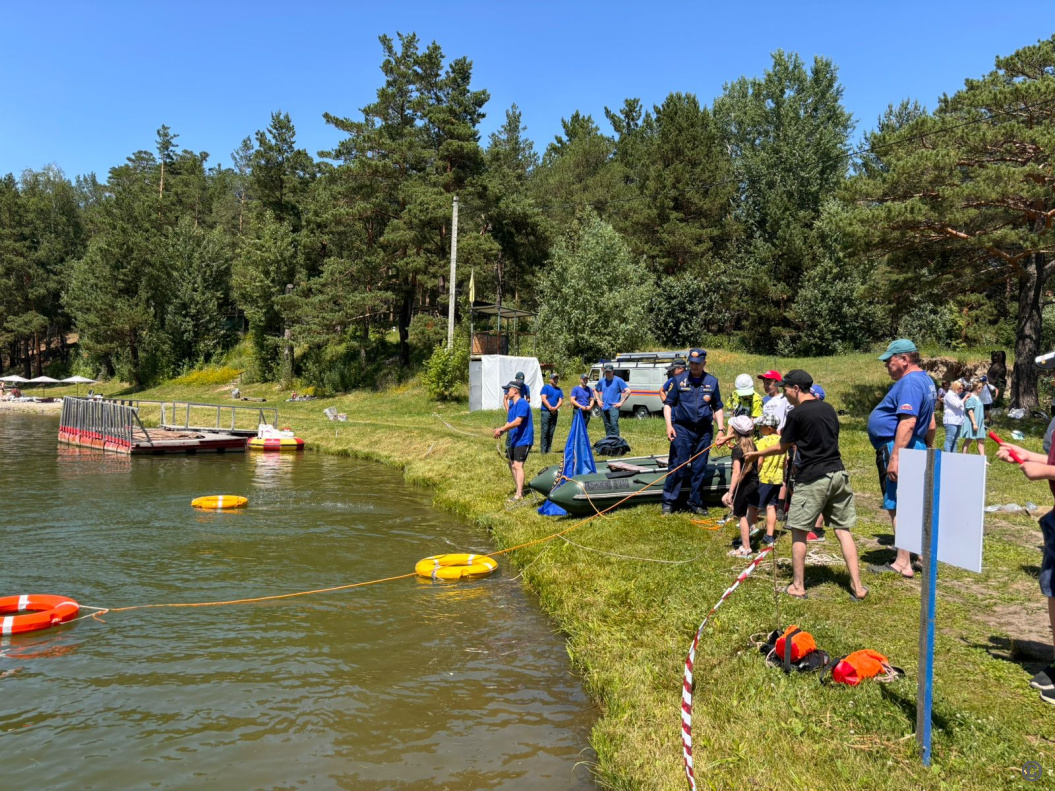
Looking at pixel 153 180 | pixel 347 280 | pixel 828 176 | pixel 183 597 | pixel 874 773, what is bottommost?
pixel 183 597

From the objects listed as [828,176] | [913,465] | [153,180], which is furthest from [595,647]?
[153,180]

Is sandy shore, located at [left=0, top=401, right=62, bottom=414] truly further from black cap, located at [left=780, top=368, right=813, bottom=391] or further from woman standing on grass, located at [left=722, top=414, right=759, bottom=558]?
black cap, located at [left=780, top=368, right=813, bottom=391]

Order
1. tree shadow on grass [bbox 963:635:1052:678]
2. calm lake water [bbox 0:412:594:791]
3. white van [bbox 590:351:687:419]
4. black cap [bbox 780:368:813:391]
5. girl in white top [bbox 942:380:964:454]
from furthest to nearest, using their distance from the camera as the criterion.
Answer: white van [bbox 590:351:687:419]
girl in white top [bbox 942:380:964:454]
black cap [bbox 780:368:813:391]
calm lake water [bbox 0:412:594:791]
tree shadow on grass [bbox 963:635:1052:678]

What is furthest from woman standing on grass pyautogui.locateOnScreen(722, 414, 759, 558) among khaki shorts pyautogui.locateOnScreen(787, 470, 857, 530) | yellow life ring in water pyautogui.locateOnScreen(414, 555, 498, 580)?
yellow life ring in water pyautogui.locateOnScreen(414, 555, 498, 580)

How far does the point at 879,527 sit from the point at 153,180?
68.0 meters

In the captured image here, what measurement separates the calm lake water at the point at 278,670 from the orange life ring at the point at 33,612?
13 cm

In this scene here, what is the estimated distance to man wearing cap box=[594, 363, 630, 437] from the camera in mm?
14852

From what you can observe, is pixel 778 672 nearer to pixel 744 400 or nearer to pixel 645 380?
pixel 744 400

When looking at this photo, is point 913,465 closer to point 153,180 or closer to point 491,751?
point 491,751

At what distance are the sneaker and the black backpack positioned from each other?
1045cm

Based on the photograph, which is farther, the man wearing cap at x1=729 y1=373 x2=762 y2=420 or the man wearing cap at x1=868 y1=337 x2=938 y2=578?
the man wearing cap at x1=729 y1=373 x2=762 y2=420

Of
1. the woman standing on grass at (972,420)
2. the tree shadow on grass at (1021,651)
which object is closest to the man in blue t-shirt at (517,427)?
the tree shadow on grass at (1021,651)

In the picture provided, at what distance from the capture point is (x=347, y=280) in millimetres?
37500

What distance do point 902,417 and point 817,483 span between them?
3.65 feet
